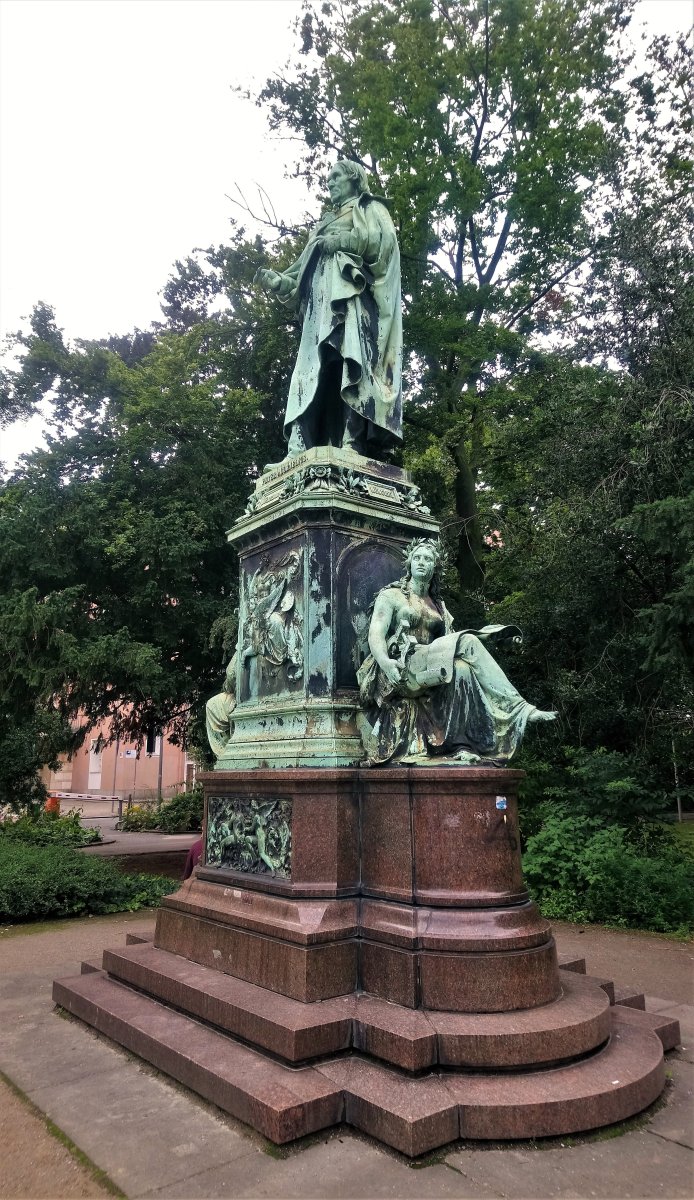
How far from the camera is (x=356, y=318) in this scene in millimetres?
6617

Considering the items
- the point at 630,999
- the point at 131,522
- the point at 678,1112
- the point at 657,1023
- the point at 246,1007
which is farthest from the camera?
the point at 131,522

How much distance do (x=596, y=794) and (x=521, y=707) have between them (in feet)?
22.1

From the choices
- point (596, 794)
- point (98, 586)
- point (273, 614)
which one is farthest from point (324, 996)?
point (98, 586)

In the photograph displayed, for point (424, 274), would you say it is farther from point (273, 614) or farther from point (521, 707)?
point (521, 707)

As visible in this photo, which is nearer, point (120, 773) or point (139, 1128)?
point (139, 1128)

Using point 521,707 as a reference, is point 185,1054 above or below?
below

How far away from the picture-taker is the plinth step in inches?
132

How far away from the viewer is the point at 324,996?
4.30m

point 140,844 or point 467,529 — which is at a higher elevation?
point 467,529

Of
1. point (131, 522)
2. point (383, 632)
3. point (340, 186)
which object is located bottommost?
point (383, 632)

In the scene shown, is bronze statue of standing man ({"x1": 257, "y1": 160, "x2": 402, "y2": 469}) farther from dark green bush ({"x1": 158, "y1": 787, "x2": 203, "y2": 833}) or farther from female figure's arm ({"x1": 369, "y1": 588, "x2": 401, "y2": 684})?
dark green bush ({"x1": 158, "y1": 787, "x2": 203, "y2": 833})

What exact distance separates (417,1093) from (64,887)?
778 centimetres

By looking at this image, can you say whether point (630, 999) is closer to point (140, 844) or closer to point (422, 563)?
point (422, 563)

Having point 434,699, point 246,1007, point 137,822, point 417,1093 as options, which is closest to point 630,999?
point 417,1093
